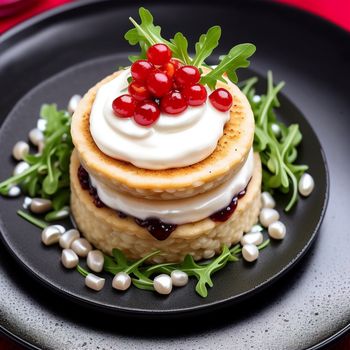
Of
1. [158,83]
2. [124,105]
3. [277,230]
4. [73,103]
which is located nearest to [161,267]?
[277,230]

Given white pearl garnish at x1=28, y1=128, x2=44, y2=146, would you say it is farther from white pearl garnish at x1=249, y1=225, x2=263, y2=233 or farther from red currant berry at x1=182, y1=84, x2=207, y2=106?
white pearl garnish at x1=249, y1=225, x2=263, y2=233

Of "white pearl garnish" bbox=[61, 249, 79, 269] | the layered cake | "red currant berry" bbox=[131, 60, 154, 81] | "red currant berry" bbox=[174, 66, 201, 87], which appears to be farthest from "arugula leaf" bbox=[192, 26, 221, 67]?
"white pearl garnish" bbox=[61, 249, 79, 269]

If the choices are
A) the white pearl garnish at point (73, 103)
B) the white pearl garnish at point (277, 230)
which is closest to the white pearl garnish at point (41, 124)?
the white pearl garnish at point (73, 103)

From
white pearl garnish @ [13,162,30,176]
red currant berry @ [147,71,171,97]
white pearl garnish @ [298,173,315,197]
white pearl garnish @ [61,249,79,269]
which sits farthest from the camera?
white pearl garnish @ [13,162,30,176]

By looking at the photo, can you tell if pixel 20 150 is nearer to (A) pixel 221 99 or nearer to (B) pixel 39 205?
(B) pixel 39 205

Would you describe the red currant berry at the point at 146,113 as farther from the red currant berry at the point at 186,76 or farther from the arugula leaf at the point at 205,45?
the arugula leaf at the point at 205,45

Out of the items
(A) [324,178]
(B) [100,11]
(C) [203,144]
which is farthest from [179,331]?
(B) [100,11]

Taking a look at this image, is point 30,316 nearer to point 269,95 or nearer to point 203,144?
point 203,144
